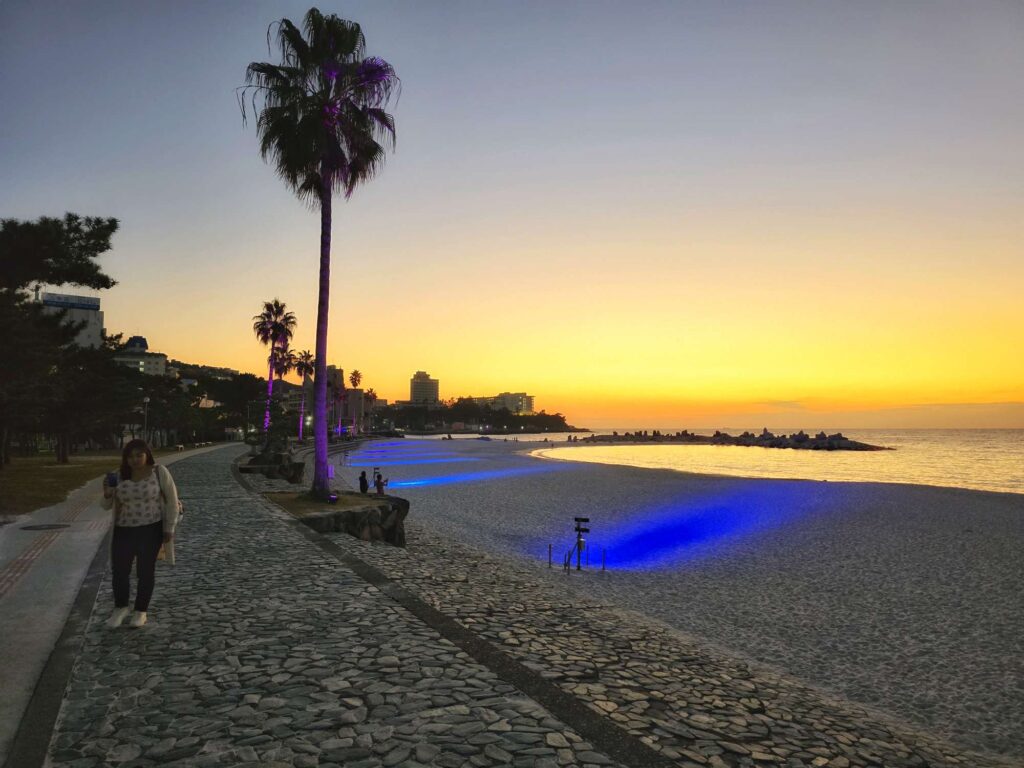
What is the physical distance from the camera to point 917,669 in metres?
10.8

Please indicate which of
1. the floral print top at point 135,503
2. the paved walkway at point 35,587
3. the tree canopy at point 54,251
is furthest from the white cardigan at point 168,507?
the tree canopy at point 54,251

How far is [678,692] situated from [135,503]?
6.68m

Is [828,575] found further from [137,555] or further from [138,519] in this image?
[138,519]

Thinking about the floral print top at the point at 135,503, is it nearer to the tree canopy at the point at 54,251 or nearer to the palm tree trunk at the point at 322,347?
the palm tree trunk at the point at 322,347

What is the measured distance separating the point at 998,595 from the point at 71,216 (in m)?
33.3

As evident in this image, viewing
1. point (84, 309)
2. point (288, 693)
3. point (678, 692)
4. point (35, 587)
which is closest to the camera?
point (288, 693)

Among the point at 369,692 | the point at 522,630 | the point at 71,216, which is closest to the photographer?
the point at 369,692

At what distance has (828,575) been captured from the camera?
18.1m

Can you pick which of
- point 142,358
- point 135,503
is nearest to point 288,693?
point 135,503

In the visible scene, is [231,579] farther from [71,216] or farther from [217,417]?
[217,417]

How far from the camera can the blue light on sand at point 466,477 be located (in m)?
45.6

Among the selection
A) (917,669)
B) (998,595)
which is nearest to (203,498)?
(917,669)

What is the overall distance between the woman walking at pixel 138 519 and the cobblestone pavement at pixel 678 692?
3.98 metres

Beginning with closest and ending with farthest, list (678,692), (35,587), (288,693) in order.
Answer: (288,693)
(678,692)
(35,587)
